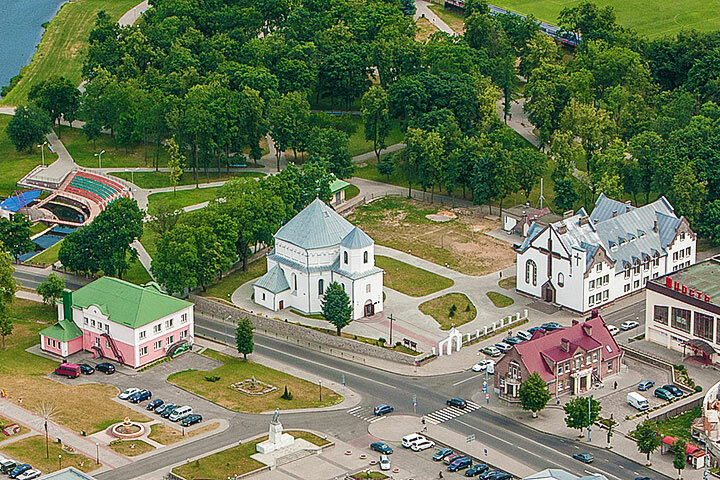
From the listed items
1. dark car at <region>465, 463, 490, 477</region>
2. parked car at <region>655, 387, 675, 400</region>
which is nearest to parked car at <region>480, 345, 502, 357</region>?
parked car at <region>655, 387, 675, 400</region>

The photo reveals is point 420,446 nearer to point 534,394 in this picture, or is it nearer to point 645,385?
point 534,394

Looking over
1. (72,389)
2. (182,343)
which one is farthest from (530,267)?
(72,389)

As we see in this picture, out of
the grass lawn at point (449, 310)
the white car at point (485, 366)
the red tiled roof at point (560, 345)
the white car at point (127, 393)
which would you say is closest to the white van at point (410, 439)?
the red tiled roof at point (560, 345)

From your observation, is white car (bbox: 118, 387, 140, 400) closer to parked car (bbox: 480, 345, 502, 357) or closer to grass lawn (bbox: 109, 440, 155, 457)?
grass lawn (bbox: 109, 440, 155, 457)

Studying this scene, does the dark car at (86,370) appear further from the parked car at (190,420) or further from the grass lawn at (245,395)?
the parked car at (190,420)

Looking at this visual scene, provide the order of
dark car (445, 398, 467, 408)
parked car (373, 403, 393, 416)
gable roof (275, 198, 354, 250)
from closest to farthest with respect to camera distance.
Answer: parked car (373, 403, 393, 416) → dark car (445, 398, 467, 408) → gable roof (275, 198, 354, 250)

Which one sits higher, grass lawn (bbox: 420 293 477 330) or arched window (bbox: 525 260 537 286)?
arched window (bbox: 525 260 537 286)
